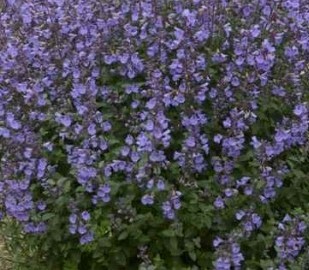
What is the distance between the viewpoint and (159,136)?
3.37 m

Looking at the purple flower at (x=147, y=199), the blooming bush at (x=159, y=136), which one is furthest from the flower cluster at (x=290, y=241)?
the purple flower at (x=147, y=199)

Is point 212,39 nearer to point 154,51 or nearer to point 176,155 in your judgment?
point 154,51

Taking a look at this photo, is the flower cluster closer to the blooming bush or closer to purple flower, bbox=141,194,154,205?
the blooming bush

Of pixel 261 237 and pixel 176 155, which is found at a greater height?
pixel 176 155

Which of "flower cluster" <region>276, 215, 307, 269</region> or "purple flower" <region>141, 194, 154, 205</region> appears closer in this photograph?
"flower cluster" <region>276, 215, 307, 269</region>

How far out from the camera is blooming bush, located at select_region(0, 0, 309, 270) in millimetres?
3486

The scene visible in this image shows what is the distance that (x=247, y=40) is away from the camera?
3723mm

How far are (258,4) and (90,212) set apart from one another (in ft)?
4.66

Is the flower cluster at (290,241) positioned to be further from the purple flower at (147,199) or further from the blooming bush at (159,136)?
the purple flower at (147,199)

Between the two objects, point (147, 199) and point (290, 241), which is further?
point (147, 199)

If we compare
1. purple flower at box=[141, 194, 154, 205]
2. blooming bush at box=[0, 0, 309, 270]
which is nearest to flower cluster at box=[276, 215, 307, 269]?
blooming bush at box=[0, 0, 309, 270]

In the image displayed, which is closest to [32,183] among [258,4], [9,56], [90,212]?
[90,212]

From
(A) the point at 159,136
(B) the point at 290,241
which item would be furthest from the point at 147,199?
(B) the point at 290,241

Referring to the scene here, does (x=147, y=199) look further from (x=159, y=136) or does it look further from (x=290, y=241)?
(x=290, y=241)
